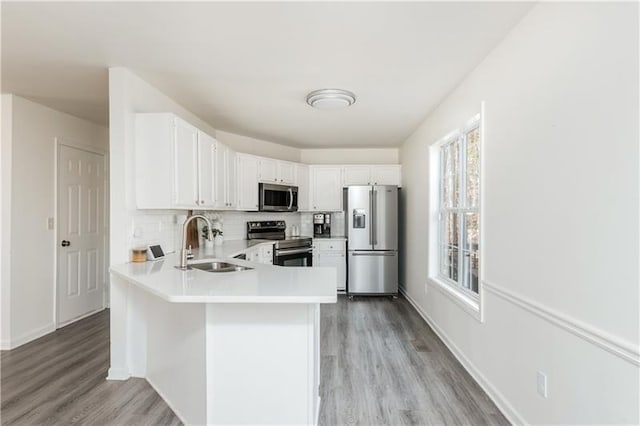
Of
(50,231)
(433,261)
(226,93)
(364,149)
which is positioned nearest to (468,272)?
(433,261)

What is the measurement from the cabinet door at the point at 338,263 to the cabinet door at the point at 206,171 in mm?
2295

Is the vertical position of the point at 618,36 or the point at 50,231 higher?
the point at 618,36

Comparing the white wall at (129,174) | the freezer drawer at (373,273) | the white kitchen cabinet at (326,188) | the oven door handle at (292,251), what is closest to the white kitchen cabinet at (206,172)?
the white wall at (129,174)

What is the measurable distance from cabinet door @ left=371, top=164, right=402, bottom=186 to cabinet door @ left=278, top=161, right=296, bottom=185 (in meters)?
1.33

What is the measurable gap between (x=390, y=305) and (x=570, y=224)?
3.55 m

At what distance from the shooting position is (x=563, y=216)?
1.72 meters

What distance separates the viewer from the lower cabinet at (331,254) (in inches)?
223

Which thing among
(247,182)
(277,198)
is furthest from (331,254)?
(247,182)

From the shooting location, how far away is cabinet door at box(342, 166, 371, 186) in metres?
5.97

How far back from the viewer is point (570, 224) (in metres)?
1.67

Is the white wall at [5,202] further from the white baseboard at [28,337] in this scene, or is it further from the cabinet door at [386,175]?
the cabinet door at [386,175]

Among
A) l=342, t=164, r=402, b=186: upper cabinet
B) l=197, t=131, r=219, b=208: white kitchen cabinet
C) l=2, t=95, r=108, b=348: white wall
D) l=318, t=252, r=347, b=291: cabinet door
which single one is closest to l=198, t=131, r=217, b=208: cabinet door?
l=197, t=131, r=219, b=208: white kitchen cabinet

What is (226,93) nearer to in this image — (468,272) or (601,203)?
(468,272)

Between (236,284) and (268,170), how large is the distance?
3438 mm
